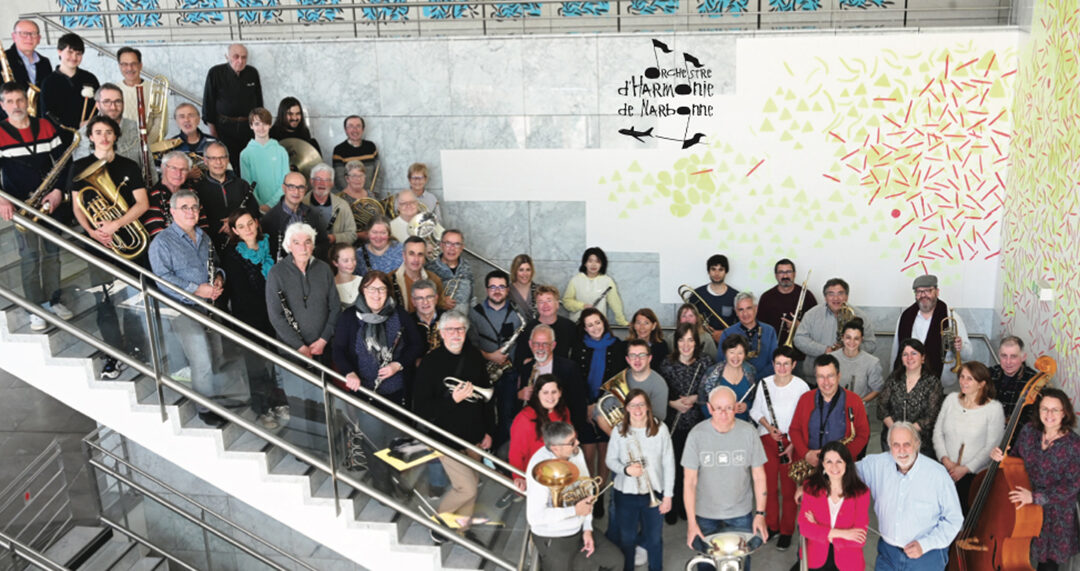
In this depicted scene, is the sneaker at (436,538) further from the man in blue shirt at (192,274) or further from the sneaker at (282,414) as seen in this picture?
the man in blue shirt at (192,274)

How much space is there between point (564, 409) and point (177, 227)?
2.45 metres

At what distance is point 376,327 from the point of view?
18.4 feet

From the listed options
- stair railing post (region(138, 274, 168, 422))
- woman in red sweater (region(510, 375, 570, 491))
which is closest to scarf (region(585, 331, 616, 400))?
woman in red sweater (region(510, 375, 570, 491))

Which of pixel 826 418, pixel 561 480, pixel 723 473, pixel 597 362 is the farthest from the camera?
pixel 597 362

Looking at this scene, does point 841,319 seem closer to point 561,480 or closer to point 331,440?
point 561,480

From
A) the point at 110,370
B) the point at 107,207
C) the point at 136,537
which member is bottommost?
the point at 136,537

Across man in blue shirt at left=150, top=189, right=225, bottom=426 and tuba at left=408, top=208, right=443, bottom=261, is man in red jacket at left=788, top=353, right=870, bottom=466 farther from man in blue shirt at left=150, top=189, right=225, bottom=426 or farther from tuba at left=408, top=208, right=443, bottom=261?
man in blue shirt at left=150, top=189, right=225, bottom=426

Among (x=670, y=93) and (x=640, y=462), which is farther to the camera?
(x=670, y=93)

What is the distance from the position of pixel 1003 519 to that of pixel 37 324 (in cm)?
563

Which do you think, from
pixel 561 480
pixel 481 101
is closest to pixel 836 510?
pixel 561 480

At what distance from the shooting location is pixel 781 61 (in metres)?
7.57

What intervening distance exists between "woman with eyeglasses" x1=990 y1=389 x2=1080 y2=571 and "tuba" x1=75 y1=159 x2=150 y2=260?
5.11 meters

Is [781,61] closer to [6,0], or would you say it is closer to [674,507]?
[674,507]

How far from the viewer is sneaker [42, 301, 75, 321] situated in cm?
553
